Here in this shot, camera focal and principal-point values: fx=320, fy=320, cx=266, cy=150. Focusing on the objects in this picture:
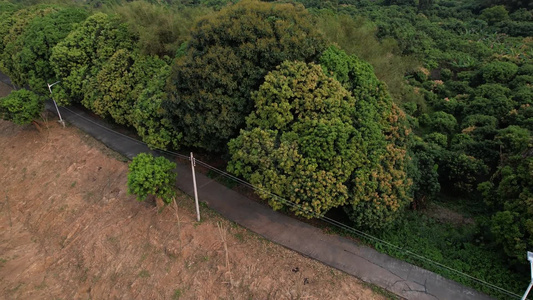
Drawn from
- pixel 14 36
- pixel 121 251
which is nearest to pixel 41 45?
pixel 14 36

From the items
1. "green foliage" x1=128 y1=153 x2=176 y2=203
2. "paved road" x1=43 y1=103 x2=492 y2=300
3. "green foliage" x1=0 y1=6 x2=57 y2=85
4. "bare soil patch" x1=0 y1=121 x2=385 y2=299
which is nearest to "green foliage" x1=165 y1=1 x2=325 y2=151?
"green foliage" x1=128 y1=153 x2=176 y2=203

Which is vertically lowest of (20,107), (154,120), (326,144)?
(20,107)

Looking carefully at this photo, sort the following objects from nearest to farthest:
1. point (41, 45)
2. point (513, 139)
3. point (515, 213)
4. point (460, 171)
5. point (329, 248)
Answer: point (515, 213) → point (329, 248) → point (460, 171) → point (513, 139) → point (41, 45)

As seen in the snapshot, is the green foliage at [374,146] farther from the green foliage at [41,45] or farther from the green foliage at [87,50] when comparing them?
the green foliage at [41,45]

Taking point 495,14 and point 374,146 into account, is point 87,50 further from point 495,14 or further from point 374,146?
point 495,14

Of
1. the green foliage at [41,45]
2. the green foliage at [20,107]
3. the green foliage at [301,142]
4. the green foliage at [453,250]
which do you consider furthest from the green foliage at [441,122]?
the green foliage at [20,107]

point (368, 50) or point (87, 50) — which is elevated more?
point (368, 50)

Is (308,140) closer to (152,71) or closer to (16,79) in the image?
(152,71)

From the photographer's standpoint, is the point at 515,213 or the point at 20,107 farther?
the point at 20,107
